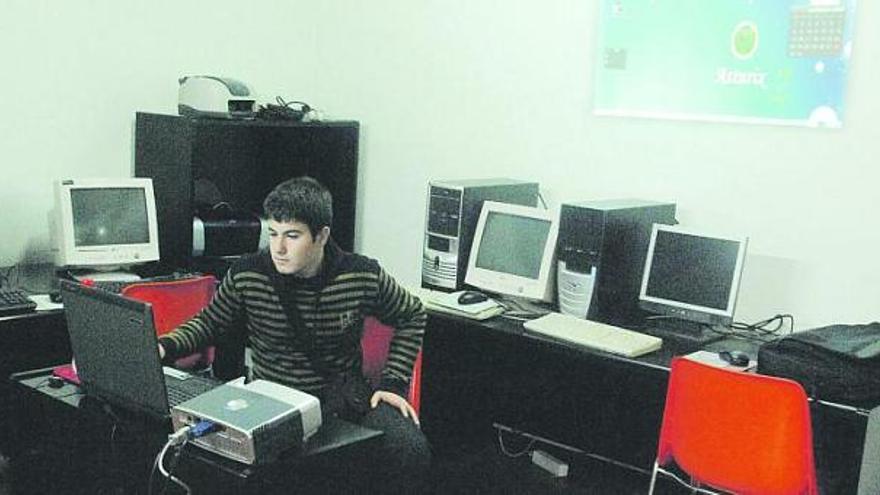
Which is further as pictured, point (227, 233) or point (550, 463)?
point (227, 233)

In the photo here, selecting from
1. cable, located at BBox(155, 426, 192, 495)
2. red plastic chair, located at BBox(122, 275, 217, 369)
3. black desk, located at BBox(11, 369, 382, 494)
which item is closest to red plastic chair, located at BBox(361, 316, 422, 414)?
red plastic chair, located at BBox(122, 275, 217, 369)

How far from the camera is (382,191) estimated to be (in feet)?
14.8

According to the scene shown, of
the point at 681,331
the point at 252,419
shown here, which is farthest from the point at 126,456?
the point at 681,331

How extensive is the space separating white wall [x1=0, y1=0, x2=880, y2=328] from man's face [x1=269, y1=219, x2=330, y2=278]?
55.6 inches

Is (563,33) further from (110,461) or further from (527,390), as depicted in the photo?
(110,461)

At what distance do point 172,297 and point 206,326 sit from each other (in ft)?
1.75

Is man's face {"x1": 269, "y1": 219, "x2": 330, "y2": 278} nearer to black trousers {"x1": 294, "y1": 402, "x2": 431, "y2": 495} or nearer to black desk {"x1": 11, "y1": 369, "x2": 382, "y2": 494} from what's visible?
black trousers {"x1": 294, "y1": 402, "x2": 431, "y2": 495}

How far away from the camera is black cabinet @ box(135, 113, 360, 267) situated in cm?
399

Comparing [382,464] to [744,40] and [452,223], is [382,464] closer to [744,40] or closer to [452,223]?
[452,223]

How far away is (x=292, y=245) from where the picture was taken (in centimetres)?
275

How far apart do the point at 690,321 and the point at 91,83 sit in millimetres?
2522

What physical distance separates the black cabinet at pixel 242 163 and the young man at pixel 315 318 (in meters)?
1.18

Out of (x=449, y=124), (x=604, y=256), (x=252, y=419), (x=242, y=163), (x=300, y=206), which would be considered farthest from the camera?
(x=242, y=163)

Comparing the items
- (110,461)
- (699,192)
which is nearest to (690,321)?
(699,192)
